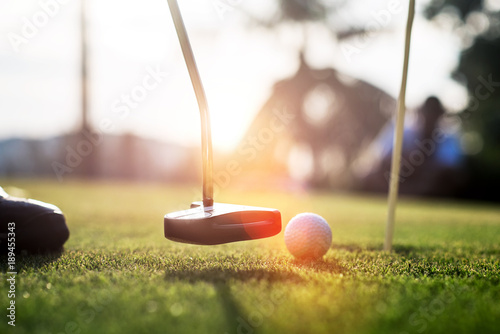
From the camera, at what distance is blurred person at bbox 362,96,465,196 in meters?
20.1

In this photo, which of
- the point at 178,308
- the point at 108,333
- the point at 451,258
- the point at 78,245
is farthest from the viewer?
the point at 78,245

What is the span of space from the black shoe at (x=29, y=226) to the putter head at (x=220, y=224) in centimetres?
110


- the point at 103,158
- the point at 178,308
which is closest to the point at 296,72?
the point at 103,158

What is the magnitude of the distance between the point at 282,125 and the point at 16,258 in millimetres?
23384

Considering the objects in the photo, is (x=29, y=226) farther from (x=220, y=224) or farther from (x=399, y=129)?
(x=399, y=129)

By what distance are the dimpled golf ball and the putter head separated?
0.27 meters

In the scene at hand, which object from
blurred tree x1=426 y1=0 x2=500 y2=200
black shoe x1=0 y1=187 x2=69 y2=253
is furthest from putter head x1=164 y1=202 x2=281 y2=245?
blurred tree x1=426 y1=0 x2=500 y2=200

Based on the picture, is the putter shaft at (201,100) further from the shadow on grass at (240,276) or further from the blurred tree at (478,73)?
the blurred tree at (478,73)

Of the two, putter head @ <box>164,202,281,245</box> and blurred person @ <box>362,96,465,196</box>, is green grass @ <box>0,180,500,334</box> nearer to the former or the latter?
putter head @ <box>164,202,281,245</box>

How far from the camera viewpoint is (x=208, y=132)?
295 centimetres

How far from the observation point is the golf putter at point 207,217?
105 inches

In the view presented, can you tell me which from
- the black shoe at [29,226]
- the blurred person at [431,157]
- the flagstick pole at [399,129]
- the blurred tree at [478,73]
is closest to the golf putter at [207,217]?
the black shoe at [29,226]

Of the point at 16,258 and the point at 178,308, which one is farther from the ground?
the point at 178,308

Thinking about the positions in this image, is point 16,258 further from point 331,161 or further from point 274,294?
point 331,161
